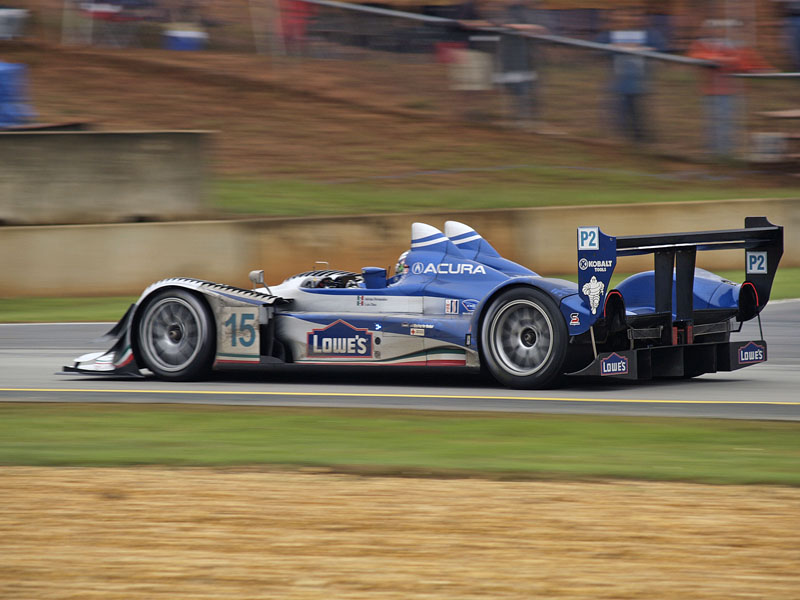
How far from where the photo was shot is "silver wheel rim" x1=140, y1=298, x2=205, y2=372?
10.0 meters

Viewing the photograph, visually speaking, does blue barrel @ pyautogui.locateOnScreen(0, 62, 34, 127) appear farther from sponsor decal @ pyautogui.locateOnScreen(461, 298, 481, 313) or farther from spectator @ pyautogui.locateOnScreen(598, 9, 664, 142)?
sponsor decal @ pyautogui.locateOnScreen(461, 298, 481, 313)

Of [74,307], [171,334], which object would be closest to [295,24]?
[74,307]

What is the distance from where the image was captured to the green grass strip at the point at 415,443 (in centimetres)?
650

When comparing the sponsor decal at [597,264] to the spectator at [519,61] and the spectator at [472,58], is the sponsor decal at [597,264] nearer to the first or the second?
the spectator at [519,61]

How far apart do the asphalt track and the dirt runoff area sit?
235 centimetres

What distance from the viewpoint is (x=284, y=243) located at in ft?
57.6

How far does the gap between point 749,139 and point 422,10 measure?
695 centimetres

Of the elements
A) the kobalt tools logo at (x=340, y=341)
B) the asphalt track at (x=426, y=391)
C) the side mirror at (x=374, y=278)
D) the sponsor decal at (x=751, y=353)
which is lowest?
the asphalt track at (x=426, y=391)

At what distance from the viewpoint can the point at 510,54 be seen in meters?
22.0

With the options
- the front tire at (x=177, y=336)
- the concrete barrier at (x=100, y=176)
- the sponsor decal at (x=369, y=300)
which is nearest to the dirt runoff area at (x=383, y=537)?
the sponsor decal at (x=369, y=300)

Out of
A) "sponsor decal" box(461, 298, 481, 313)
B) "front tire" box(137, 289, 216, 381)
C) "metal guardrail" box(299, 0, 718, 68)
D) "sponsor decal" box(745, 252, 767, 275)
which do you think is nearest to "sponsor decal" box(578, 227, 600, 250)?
"sponsor decal" box(461, 298, 481, 313)

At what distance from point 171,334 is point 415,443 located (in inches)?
140

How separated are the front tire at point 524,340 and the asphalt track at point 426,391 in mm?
155

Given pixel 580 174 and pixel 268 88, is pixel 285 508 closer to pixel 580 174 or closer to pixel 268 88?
pixel 580 174
